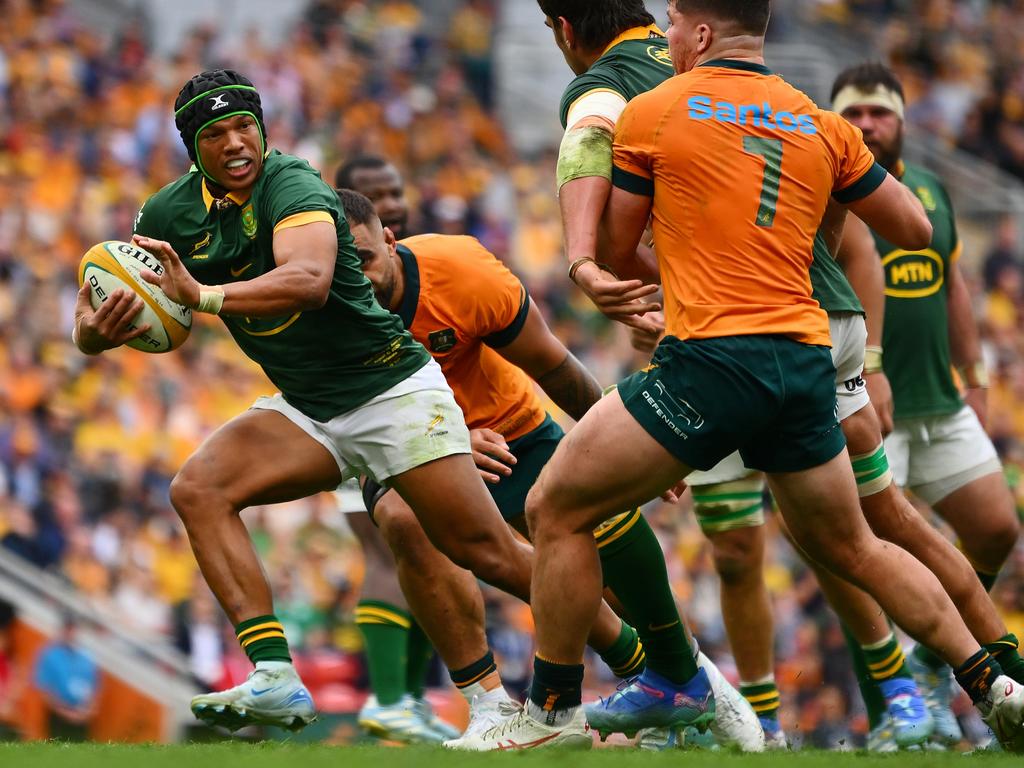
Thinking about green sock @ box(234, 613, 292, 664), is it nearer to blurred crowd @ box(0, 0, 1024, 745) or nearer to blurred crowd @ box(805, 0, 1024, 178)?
blurred crowd @ box(0, 0, 1024, 745)

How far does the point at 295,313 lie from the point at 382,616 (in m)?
2.35

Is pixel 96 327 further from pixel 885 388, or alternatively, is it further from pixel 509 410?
pixel 885 388

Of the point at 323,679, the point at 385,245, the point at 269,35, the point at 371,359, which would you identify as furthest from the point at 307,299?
the point at 269,35

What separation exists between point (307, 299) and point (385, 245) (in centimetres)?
110

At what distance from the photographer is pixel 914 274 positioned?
8.11 meters

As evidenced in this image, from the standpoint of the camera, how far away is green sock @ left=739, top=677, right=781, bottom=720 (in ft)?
24.8

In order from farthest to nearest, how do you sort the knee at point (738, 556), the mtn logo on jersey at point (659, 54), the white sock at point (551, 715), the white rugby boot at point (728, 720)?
the knee at point (738, 556), the white rugby boot at point (728, 720), the mtn logo on jersey at point (659, 54), the white sock at point (551, 715)

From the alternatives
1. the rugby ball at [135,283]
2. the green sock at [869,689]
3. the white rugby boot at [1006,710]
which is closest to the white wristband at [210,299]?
the rugby ball at [135,283]

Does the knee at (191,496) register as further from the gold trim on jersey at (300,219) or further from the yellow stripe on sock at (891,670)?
the yellow stripe on sock at (891,670)

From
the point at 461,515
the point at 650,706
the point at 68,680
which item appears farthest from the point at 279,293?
the point at 68,680

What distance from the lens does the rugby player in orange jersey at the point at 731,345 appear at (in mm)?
5527

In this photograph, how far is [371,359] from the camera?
6559mm

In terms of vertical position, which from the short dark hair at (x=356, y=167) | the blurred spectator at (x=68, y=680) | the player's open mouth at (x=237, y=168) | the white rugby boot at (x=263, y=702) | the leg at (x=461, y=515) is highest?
the player's open mouth at (x=237, y=168)

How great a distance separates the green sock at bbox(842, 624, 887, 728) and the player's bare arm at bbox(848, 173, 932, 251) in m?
2.22
